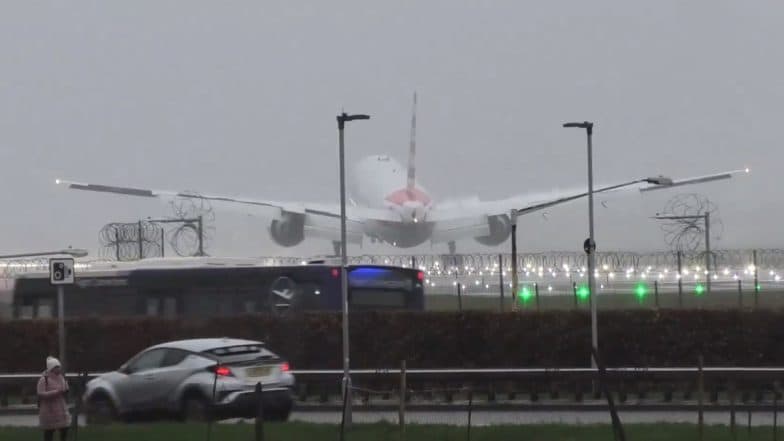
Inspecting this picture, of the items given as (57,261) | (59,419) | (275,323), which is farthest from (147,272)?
(59,419)

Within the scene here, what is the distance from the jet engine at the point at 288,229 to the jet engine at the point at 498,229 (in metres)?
9.96

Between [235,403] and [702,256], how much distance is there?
97.5 feet

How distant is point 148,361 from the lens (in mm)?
23625

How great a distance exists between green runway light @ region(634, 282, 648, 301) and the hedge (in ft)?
32.6

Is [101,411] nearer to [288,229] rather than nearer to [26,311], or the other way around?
[26,311]

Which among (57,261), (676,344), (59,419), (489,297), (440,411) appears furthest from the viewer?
(489,297)

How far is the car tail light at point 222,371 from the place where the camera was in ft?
73.4

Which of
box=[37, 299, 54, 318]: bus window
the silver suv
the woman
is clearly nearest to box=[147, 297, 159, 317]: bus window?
box=[37, 299, 54, 318]: bus window

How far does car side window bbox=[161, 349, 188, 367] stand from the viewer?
23.1m

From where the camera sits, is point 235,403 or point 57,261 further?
point 57,261

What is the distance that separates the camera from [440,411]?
27.7m

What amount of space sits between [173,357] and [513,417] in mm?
6842

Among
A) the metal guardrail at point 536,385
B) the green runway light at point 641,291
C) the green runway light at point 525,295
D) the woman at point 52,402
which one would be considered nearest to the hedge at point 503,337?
the metal guardrail at point 536,385

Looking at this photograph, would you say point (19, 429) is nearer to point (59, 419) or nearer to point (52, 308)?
point (59, 419)
